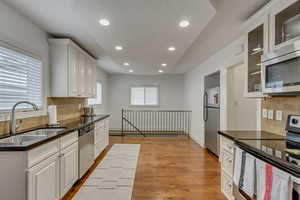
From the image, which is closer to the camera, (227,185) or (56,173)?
(56,173)

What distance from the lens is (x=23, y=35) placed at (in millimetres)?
2719

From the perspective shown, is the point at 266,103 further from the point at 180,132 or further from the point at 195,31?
the point at 180,132

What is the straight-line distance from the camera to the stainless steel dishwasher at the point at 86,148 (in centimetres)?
315

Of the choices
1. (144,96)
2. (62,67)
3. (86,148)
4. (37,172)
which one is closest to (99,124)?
(86,148)

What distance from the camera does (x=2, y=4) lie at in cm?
231

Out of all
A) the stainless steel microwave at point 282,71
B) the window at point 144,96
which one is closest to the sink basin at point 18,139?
the stainless steel microwave at point 282,71

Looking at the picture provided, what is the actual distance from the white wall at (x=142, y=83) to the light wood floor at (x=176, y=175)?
3390 millimetres

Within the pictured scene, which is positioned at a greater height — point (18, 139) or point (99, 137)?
point (18, 139)

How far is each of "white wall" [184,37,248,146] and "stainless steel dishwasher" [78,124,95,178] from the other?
9.42ft

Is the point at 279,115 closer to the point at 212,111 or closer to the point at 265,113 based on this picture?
the point at 265,113

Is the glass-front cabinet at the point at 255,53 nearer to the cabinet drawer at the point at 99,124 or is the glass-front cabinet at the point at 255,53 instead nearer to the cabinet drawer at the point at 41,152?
the cabinet drawer at the point at 41,152

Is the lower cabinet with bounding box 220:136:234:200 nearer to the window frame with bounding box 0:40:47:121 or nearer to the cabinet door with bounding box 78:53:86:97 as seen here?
the window frame with bounding box 0:40:47:121

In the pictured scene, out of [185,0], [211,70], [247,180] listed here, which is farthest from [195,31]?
[211,70]

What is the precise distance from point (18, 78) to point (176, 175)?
3054 millimetres
